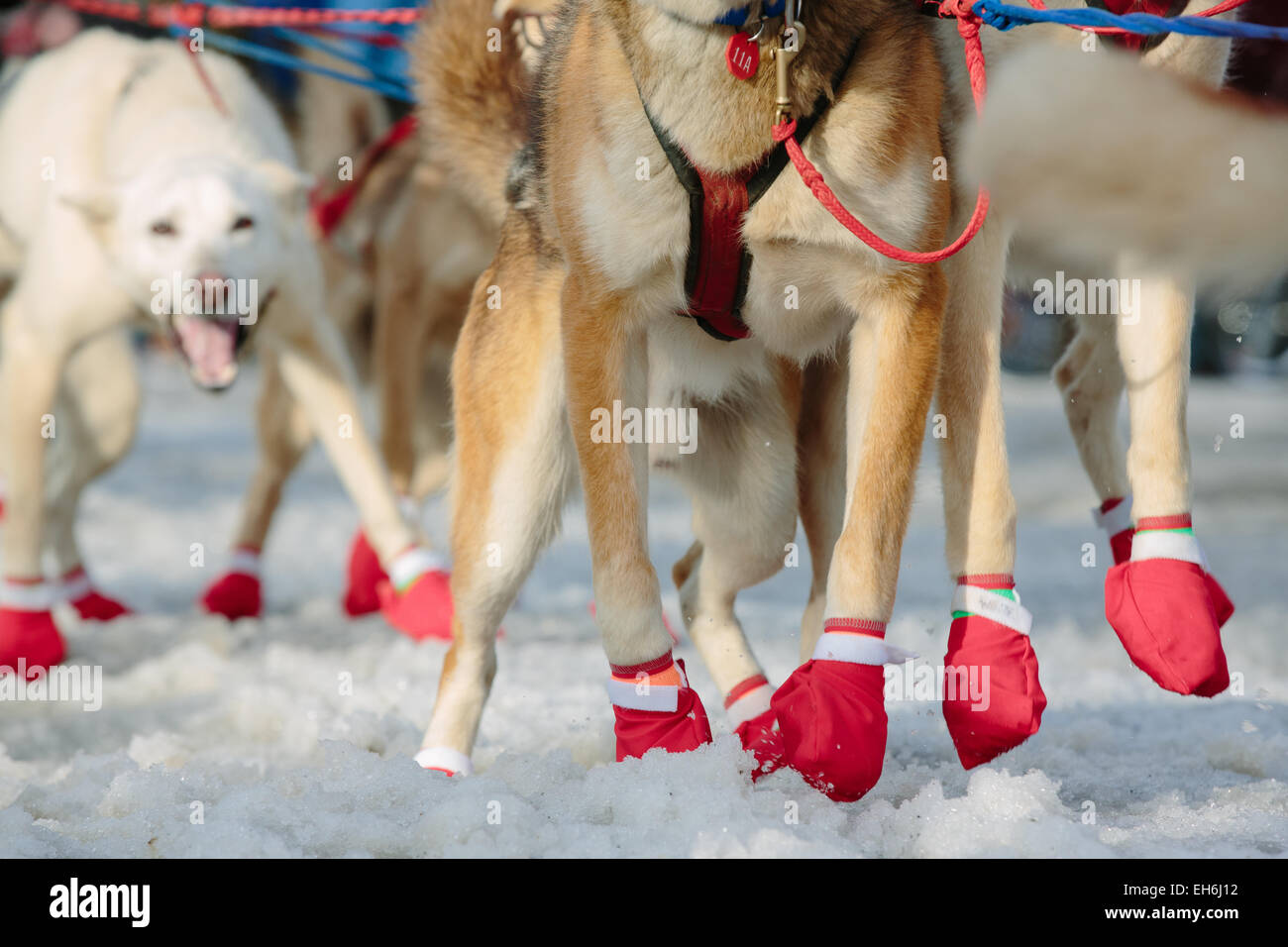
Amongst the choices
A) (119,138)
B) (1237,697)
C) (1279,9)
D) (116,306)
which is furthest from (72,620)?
(1279,9)

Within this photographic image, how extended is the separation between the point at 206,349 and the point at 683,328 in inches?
86.8

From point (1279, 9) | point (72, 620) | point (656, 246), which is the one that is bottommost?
point (72, 620)

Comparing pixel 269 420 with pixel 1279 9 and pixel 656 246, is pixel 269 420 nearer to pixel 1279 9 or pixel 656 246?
pixel 656 246

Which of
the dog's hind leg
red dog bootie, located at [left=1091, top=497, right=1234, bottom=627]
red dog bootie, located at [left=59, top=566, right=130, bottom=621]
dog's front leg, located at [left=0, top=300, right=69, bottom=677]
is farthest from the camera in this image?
red dog bootie, located at [left=59, top=566, right=130, bottom=621]

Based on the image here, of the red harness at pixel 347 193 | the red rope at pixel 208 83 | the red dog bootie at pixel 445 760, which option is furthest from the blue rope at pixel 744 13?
the red harness at pixel 347 193

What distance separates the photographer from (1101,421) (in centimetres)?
328

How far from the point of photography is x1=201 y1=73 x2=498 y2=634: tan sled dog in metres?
5.74

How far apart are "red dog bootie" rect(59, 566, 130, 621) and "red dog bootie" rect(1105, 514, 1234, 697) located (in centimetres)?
423

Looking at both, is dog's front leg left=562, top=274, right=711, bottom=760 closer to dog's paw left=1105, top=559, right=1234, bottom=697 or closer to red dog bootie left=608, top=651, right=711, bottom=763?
red dog bootie left=608, top=651, right=711, bottom=763

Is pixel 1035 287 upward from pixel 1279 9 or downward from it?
downward

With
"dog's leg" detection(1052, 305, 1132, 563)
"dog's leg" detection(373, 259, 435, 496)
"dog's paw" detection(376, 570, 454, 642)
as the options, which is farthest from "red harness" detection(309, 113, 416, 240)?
"dog's leg" detection(1052, 305, 1132, 563)

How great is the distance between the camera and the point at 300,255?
483 cm

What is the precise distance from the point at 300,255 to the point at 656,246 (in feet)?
8.78

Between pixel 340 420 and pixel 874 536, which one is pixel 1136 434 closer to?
pixel 874 536
